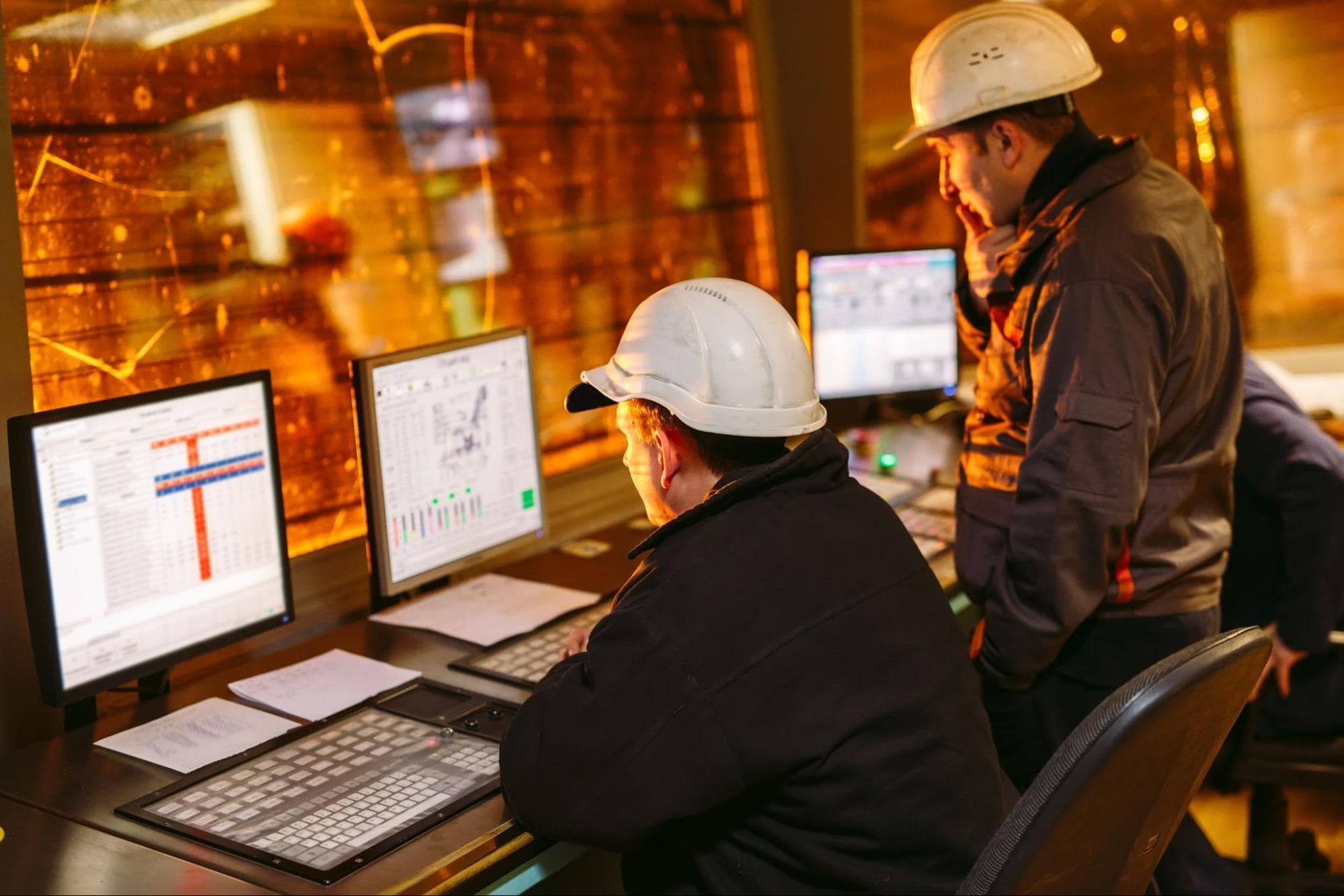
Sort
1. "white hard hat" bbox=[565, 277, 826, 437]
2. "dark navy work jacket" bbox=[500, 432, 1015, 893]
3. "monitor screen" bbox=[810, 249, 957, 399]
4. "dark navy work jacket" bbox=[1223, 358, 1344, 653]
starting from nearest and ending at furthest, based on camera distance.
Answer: "dark navy work jacket" bbox=[500, 432, 1015, 893], "white hard hat" bbox=[565, 277, 826, 437], "dark navy work jacket" bbox=[1223, 358, 1344, 653], "monitor screen" bbox=[810, 249, 957, 399]

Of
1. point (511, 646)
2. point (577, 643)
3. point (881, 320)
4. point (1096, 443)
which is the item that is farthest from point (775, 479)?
point (881, 320)

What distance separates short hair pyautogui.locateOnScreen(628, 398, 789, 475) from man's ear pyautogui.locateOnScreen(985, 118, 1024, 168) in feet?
2.62

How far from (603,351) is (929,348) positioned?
903 millimetres

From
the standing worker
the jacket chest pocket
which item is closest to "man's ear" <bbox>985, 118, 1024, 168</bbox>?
the standing worker

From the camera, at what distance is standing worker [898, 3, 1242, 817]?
1.96 meters

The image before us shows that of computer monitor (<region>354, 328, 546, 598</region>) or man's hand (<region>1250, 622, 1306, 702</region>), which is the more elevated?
computer monitor (<region>354, 328, 546, 598</region>)

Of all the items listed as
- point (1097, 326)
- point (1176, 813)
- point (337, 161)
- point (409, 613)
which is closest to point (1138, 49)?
point (1097, 326)

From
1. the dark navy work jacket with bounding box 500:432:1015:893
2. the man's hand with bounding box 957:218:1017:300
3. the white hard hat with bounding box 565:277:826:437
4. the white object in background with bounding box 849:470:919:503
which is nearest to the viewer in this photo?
the dark navy work jacket with bounding box 500:432:1015:893

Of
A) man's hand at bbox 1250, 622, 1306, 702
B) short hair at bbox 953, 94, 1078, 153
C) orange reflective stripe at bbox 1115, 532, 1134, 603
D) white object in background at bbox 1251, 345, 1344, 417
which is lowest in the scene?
man's hand at bbox 1250, 622, 1306, 702

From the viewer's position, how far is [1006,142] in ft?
→ 7.04

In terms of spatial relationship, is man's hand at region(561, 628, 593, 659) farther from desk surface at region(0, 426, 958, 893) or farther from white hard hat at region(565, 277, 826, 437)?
white hard hat at region(565, 277, 826, 437)

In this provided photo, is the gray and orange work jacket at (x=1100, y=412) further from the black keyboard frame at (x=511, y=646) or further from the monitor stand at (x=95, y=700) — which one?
the monitor stand at (x=95, y=700)

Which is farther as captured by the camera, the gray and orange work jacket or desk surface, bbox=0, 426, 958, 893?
the gray and orange work jacket

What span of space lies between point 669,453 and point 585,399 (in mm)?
181
